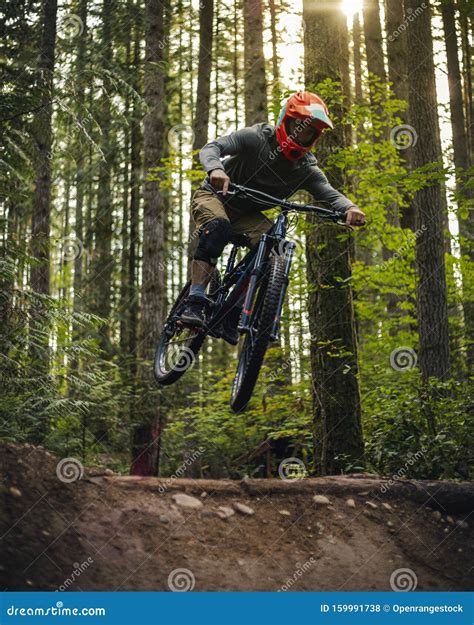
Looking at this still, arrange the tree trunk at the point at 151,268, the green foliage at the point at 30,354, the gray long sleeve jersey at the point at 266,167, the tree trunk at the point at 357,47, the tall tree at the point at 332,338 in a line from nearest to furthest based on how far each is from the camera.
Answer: the gray long sleeve jersey at the point at 266,167 → the green foliage at the point at 30,354 → the tall tree at the point at 332,338 → the tree trunk at the point at 151,268 → the tree trunk at the point at 357,47

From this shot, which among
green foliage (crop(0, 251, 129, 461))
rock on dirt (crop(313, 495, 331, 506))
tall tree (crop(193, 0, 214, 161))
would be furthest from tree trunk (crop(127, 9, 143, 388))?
rock on dirt (crop(313, 495, 331, 506))

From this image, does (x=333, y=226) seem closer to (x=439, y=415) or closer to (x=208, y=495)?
(x=439, y=415)

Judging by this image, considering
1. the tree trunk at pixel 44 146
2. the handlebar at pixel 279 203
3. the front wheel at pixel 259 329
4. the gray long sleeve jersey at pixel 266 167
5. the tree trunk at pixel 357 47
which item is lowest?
the front wheel at pixel 259 329

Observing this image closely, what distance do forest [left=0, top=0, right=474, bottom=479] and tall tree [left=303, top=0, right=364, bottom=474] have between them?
18mm

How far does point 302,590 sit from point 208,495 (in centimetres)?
127

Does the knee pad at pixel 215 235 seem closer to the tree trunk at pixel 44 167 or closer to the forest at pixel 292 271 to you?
the forest at pixel 292 271

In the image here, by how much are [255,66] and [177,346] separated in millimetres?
7000

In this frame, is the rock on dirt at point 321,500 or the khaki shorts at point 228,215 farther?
the rock on dirt at point 321,500

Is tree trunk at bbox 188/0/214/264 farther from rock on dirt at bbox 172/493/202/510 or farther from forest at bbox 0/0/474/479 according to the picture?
rock on dirt at bbox 172/493/202/510

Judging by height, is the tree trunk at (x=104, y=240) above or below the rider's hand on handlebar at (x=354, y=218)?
above

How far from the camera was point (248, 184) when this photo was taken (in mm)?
5863

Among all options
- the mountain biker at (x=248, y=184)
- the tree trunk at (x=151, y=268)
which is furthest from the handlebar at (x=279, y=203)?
the tree trunk at (x=151, y=268)

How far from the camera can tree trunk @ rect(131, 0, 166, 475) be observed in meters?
10.8

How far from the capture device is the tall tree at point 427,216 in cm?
980
